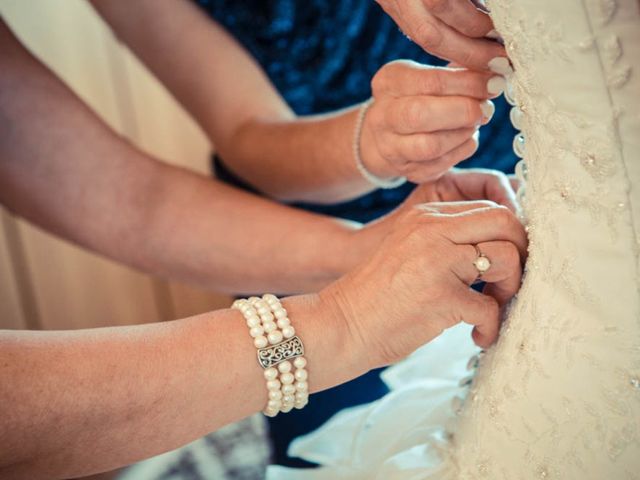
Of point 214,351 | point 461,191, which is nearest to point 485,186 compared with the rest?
point 461,191

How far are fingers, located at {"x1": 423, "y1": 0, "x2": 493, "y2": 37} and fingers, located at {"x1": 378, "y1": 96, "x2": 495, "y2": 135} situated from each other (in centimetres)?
7

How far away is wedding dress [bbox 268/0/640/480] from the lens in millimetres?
527

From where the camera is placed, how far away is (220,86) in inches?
49.5

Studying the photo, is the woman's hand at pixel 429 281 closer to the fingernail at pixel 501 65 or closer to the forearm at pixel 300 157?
the fingernail at pixel 501 65

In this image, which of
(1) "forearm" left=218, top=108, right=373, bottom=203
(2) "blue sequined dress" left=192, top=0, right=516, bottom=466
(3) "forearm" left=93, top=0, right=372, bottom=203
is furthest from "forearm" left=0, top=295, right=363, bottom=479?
(2) "blue sequined dress" left=192, top=0, right=516, bottom=466

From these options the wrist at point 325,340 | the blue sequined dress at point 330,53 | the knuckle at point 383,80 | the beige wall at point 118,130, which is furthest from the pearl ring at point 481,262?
the beige wall at point 118,130

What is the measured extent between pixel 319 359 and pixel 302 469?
197 mm

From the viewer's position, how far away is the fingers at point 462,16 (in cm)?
67

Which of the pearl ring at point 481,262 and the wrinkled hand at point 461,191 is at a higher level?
the pearl ring at point 481,262

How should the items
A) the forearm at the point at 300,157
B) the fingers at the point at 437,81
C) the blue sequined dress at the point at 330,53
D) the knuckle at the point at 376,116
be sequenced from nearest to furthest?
the fingers at the point at 437,81
the knuckle at the point at 376,116
the forearm at the point at 300,157
the blue sequined dress at the point at 330,53

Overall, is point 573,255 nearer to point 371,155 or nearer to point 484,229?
point 484,229

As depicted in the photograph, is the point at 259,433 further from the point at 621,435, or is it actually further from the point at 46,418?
the point at 621,435

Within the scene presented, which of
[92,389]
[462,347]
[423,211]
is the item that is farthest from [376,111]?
[92,389]

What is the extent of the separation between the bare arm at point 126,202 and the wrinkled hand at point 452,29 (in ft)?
1.10
